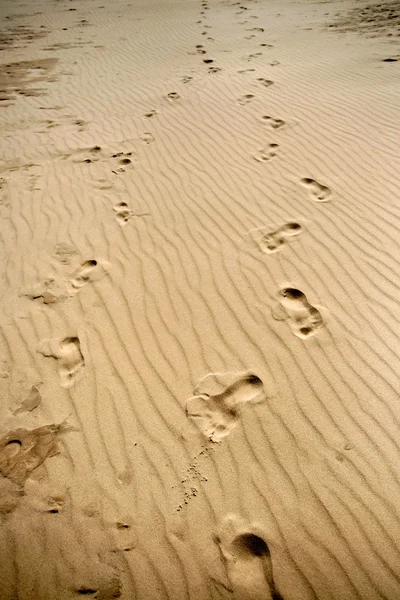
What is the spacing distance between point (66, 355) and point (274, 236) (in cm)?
190

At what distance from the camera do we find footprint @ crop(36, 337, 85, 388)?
7.12 ft

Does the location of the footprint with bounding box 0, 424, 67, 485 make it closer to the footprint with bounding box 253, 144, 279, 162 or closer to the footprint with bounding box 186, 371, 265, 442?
the footprint with bounding box 186, 371, 265, 442

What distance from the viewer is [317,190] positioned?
3.42 m

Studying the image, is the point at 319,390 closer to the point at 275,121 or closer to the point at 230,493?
the point at 230,493

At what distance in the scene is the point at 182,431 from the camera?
187 cm

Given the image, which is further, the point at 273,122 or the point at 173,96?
the point at 173,96

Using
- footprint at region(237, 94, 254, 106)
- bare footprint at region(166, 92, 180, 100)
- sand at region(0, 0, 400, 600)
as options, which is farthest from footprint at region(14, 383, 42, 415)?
bare footprint at region(166, 92, 180, 100)

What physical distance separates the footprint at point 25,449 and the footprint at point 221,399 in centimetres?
76

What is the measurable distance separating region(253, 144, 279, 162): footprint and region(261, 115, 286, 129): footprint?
61cm

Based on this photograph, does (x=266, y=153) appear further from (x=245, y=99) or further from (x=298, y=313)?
(x=298, y=313)

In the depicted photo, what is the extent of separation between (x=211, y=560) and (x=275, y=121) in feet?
16.0

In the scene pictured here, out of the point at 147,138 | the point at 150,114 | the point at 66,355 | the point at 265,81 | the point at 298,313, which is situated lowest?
the point at 66,355

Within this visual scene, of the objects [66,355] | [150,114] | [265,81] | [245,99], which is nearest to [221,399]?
[66,355]

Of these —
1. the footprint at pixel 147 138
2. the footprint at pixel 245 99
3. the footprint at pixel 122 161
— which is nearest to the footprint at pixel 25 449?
the footprint at pixel 122 161
